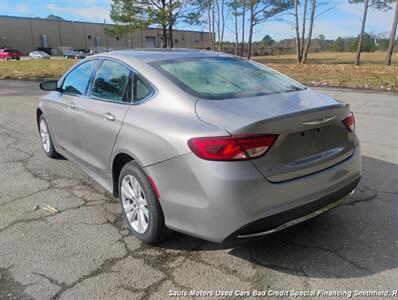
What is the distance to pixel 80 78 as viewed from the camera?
174 inches

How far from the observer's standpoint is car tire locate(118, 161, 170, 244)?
3.00 meters

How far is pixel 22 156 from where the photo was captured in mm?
5785

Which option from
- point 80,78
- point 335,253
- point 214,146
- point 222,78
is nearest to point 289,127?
point 214,146

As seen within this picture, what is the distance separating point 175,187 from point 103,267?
0.85m

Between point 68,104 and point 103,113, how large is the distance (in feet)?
3.20

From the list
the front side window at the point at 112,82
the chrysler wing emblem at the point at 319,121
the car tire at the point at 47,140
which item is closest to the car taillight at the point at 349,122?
the chrysler wing emblem at the point at 319,121

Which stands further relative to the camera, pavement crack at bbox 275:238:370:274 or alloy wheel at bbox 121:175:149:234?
alloy wheel at bbox 121:175:149:234

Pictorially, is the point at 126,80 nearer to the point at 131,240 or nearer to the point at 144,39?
the point at 131,240

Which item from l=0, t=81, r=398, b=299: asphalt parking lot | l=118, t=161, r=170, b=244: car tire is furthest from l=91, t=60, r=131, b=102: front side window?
l=0, t=81, r=398, b=299: asphalt parking lot

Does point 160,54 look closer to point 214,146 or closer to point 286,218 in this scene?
point 214,146

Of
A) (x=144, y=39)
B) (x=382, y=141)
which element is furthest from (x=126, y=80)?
(x=144, y=39)

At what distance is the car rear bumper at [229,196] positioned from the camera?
8.23 ft

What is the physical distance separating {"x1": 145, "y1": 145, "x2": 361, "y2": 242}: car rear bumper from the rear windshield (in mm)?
669

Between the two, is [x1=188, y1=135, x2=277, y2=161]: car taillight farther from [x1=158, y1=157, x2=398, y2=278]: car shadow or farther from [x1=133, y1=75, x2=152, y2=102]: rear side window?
[x1=133, y1=75, x2=152, y2=102]: rear side window
